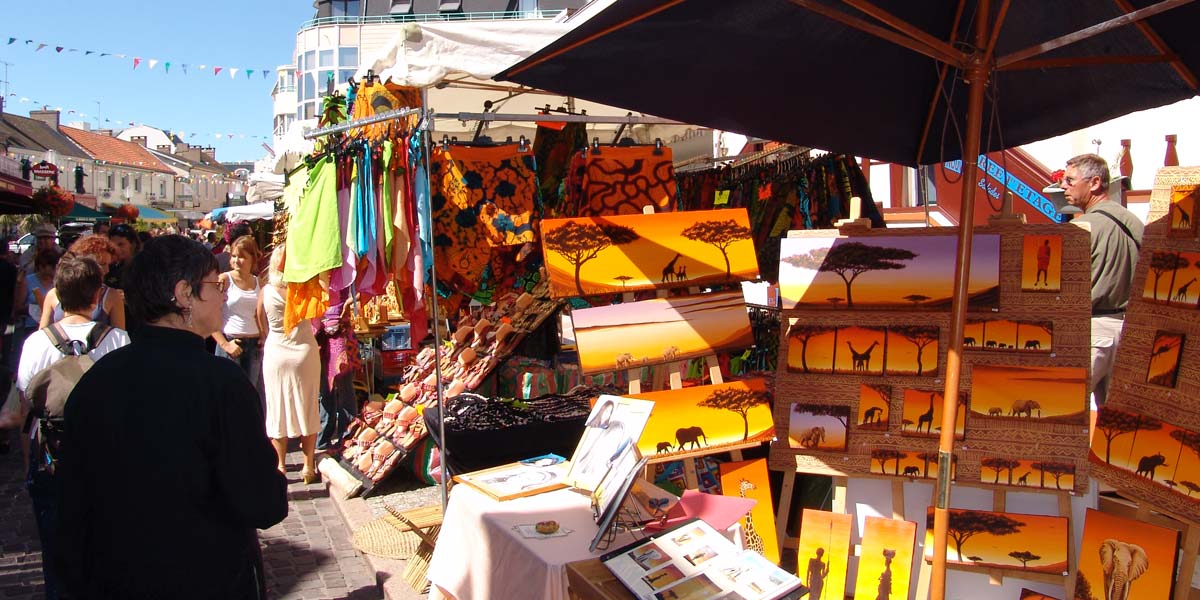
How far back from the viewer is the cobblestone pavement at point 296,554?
4266 mm

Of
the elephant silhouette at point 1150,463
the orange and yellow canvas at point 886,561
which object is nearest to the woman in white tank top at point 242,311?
the orange and yellow canvas at point 886,561

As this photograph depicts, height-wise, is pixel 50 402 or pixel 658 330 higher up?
pixel 658 330

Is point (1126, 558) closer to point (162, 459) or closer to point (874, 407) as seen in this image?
point (874, 407)

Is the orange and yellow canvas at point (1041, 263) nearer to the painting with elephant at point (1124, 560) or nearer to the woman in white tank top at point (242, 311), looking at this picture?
the painting with elephant at point (1124, 560)

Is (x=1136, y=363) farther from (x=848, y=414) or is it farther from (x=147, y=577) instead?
(x=147, y=577)

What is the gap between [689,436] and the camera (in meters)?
3.29

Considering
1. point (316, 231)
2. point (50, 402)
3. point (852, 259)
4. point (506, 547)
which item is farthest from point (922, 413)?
point (50, 402)

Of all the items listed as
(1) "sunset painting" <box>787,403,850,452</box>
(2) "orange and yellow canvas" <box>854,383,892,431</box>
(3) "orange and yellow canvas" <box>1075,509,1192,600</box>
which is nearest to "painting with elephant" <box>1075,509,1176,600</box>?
(3) "orange and yellow canvas" <box>1075,509,1192,600</box>

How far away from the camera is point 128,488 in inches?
81.4

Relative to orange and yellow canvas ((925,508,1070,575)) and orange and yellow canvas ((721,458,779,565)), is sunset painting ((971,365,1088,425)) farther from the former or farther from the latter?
orange and yellow canvas ((721,458,779,565))

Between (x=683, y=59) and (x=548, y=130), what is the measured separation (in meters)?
2.53

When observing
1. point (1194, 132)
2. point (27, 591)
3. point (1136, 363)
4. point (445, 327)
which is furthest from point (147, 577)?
point (1194, 132)

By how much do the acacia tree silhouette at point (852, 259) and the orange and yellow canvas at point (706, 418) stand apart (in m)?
0.51

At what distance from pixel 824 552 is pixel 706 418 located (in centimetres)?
65
